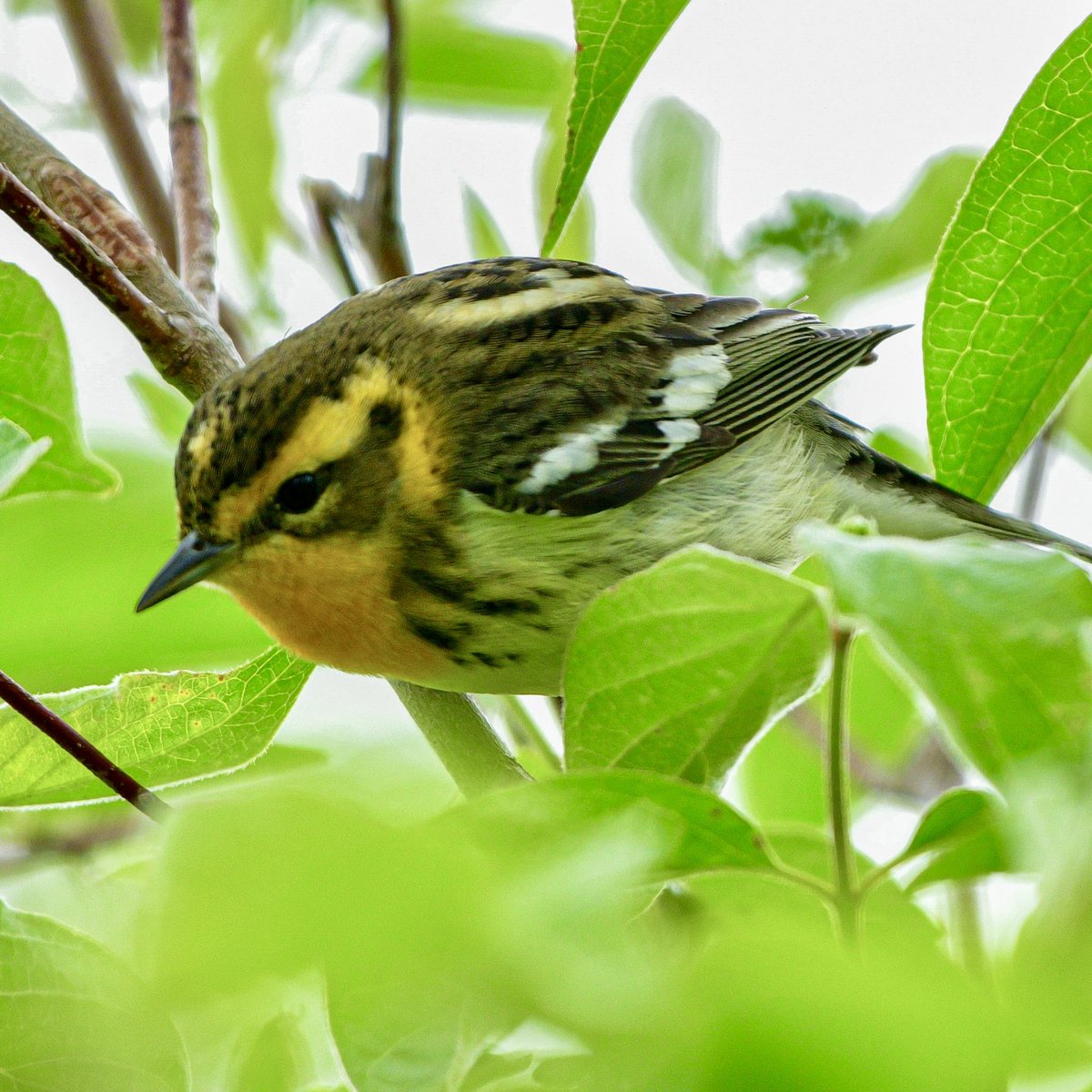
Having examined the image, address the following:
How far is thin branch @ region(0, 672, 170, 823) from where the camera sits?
69.2 inches

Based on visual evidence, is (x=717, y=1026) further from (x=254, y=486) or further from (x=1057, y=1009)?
(x=254, y=486)

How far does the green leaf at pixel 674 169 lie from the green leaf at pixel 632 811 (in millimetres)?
2422

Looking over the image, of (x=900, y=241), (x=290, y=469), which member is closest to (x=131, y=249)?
(x=290, y=469)

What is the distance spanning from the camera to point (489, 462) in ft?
9.44

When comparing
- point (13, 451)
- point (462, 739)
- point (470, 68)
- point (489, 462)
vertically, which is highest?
point (470, 68)

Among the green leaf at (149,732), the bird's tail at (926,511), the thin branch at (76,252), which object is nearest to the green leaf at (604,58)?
the thin branch at (76,252)

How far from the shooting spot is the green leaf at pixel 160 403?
3.31 m

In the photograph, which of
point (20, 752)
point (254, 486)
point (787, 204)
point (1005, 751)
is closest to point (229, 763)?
point (20, 752)

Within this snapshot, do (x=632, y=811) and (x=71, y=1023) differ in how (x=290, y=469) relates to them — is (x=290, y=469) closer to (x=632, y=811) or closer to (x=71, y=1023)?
(x=71, y=1023)

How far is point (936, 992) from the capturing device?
704 millimetres

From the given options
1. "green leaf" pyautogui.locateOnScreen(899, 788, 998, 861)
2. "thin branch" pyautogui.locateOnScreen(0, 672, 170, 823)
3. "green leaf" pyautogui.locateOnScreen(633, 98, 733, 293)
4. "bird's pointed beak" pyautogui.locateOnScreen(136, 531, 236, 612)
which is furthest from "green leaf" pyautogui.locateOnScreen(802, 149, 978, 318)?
"thin branch" pyautogui.locateOnScreen(0, 672, 170, 823)

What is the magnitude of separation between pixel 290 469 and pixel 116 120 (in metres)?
1.53

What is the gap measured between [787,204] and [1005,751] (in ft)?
8.82

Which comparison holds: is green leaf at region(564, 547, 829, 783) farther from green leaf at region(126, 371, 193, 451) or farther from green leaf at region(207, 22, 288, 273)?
green leaf at region(207, 22, 288, 273)
